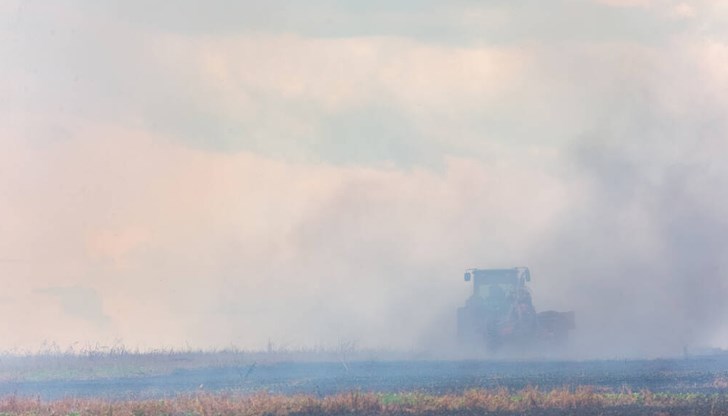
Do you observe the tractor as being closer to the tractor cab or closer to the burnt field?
the tractor cab

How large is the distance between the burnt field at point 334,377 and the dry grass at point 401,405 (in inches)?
99.4

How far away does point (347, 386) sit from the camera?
38.2 metres

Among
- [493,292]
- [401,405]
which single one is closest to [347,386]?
[401,405]

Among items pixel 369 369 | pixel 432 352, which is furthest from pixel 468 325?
pixel 369 369

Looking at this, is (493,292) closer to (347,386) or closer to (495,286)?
(495,286)

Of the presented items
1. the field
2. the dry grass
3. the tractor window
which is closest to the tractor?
the tractor window

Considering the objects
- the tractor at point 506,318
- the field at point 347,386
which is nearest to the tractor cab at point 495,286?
the tractor at point 506,318

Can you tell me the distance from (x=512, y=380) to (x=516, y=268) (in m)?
24.1

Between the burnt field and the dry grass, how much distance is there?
2.53 m

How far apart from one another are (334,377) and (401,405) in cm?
1305

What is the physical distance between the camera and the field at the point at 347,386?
1172 inches

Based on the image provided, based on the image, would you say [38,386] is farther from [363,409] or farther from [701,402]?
[701,402]

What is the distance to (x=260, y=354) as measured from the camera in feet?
210

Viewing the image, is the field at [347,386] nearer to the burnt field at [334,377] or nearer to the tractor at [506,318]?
the burnt field at [334,377]
